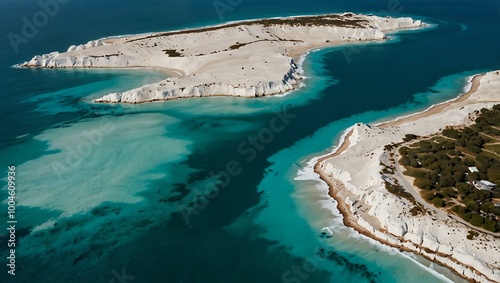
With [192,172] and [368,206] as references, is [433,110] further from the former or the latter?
[192,172]

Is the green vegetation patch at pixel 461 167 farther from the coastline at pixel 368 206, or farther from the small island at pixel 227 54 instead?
the small island at pixel 227 54

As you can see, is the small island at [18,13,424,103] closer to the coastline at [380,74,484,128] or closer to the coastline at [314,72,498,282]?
the coastline at [380,74,484,128]

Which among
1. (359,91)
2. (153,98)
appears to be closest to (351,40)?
(359,91)

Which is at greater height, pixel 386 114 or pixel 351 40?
pixel 351 40

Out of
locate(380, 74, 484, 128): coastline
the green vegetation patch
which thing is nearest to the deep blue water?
locate(380, 74, 484, 128): coastline

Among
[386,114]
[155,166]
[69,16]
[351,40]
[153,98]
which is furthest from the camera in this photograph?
[69,16]

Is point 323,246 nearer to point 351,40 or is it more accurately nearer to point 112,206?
point 112,206

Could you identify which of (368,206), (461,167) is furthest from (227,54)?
(461,167)
